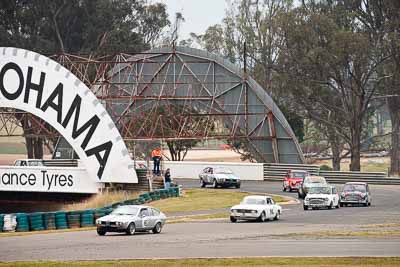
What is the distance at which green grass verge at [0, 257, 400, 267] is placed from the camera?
2495 cm

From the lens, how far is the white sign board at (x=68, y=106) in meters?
56.9

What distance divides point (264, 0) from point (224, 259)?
9216cm

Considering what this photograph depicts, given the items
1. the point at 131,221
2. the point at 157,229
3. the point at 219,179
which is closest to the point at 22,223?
the point at 157,229

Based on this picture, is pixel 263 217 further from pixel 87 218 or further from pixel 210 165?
pixel 210 165

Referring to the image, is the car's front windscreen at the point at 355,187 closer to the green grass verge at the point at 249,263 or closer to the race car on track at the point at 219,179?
the race car on track at the point at 219,179

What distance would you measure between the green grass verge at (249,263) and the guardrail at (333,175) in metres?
47.9

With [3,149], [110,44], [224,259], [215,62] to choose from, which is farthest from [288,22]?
[3,149]

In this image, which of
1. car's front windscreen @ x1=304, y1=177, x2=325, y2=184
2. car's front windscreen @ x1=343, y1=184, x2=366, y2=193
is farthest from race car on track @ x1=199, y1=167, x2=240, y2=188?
car's front windscreen @ x1=343, y1=184, x2=366, y2=193

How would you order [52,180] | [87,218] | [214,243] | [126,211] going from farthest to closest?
[52,180]
[87,218]
[126,211]
[214,243]

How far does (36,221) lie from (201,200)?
52.6ft

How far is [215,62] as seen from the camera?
79625 mm

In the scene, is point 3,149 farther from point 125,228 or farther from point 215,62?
point 125,228

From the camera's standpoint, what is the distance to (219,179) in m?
66.3

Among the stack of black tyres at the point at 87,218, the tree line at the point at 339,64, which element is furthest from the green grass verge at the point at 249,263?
the tree line at the point at 339,64
